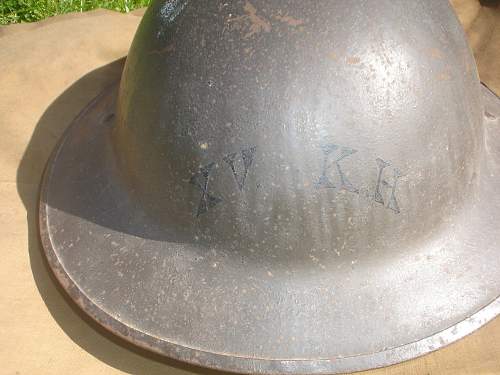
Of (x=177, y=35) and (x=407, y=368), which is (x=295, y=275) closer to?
(x=407, y=368)

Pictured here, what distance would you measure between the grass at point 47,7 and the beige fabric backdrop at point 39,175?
470 mm

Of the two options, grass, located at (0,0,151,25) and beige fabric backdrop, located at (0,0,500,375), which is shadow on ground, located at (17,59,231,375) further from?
grass, located at (0,0,151,25)

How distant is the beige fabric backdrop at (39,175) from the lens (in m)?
1.60

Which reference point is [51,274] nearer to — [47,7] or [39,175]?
[39,175]

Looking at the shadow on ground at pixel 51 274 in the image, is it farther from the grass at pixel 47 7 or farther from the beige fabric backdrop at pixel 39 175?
the grass at pixel 47 7

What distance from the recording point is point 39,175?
207 cm

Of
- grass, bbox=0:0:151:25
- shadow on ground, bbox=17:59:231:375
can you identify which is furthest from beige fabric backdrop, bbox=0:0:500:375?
grass, bbox=0:0:151:25

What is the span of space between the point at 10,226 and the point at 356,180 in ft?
3.88

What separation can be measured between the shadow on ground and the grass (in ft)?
2.68

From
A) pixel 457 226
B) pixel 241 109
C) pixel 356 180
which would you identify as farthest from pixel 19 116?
pixel 457 226

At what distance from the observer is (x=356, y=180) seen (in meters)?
1.27

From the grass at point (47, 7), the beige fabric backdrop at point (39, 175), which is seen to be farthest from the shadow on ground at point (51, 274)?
the grass at point (47, 7)

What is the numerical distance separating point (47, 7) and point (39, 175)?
1488mm

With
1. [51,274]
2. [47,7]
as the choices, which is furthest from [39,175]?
[47,7]
